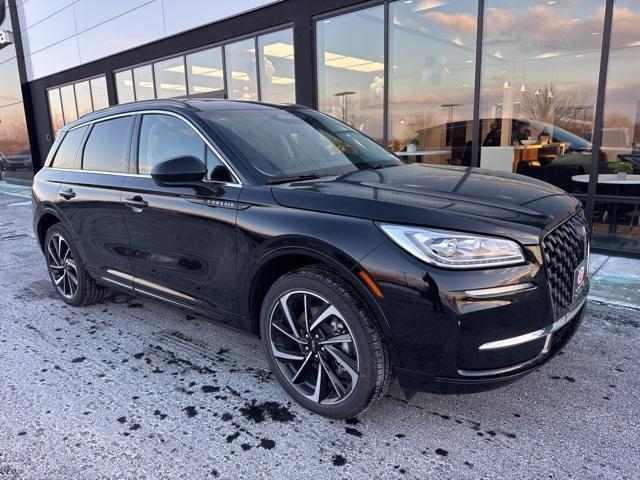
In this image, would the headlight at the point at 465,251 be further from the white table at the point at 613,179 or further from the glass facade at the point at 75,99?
the glass facade at the point at 75,99

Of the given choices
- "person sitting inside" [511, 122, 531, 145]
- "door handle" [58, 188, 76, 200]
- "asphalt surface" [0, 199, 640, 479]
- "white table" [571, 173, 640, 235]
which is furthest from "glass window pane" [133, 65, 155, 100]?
"white table" [571, 173, 640, 235]

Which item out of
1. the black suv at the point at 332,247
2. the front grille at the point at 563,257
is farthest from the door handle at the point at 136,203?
the front grille at the point at 563,257

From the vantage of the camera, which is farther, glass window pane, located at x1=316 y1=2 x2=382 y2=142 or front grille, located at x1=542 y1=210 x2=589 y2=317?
glass window pane, located at x1=316 y1=2 x2=382 y2=142

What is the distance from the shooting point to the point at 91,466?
2.38 metres

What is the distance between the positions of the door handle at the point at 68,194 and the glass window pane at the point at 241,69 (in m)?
6.58

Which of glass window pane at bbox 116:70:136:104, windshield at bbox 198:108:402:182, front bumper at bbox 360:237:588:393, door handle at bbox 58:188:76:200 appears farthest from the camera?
glass window pane at bbox 116:70:136:104

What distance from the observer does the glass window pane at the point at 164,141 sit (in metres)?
3.27

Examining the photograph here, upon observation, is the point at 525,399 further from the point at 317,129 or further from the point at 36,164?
the point at 36,164

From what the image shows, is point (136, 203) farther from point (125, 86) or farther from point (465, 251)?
point (125, 86)

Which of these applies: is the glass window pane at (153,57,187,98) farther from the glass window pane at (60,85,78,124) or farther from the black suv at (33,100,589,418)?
the black suv at (33,100,589,418)

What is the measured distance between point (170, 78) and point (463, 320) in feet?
39.1

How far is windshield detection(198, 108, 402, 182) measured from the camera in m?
3.08

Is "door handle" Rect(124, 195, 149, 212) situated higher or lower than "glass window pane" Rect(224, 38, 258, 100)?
lower

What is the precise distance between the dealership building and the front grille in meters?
0.57
